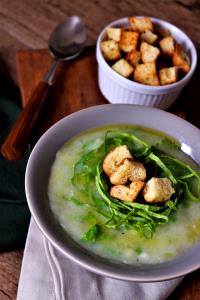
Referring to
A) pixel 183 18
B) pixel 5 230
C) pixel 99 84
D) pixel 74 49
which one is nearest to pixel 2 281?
pixel 5 230

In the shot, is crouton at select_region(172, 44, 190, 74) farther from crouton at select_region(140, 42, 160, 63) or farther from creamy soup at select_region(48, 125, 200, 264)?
creamy soup at select_region(48, 125, 200, 264)

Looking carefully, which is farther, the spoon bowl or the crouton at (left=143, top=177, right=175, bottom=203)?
the spoon bowl

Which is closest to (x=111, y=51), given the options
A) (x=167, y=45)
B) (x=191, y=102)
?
(x=167, y=45)

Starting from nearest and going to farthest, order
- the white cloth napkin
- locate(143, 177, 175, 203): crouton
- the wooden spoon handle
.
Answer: locate(143, 177, 175, 203): crouton
the white cloth napkin
the wooden spoon handle

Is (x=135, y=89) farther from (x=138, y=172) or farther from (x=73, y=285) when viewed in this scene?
(x=73, y=285)

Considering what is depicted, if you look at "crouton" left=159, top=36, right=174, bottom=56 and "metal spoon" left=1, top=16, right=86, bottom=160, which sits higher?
"crouton" left=159, top=36, right=174, bottom=56

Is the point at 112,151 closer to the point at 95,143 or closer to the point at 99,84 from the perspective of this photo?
the point at 95,143

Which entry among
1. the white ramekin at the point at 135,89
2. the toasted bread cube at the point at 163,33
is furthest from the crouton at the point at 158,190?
the toasted bread cube at the point at 163,33

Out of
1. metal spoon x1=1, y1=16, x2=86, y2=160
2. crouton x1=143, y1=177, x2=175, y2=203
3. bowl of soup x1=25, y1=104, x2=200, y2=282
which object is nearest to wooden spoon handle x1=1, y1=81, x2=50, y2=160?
metal spoon x1=1, y1=16, x2=86, y2=160
